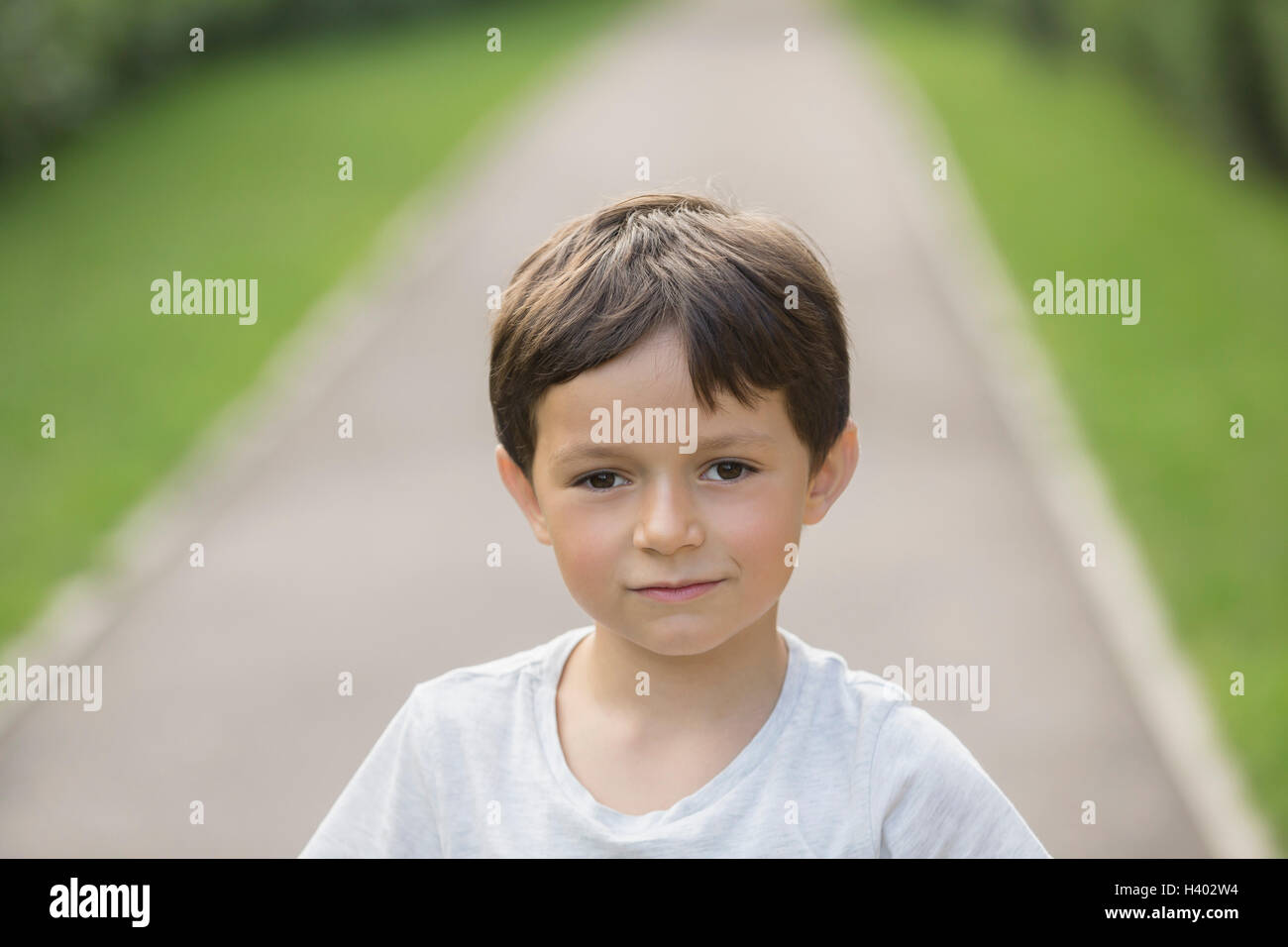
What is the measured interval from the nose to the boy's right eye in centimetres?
7

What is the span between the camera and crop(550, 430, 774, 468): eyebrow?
196 centimetres

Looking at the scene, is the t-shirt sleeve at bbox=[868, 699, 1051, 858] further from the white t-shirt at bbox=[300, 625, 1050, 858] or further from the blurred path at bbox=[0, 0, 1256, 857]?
the blurred path at bbox=[0, 0, 1256, 857]

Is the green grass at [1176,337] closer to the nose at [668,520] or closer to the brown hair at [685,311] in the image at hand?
the brown hair at [685,311]

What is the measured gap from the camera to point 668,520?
1.93 meters

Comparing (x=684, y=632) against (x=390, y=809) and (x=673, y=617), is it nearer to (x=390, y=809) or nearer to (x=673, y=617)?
(x=673, y=617)

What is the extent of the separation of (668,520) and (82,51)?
15554 millimetres

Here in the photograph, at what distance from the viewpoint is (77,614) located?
21.4 ft

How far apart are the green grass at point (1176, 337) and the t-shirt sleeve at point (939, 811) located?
121 inches

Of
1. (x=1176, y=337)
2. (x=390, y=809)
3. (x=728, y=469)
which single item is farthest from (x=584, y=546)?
(x=1176, y=337)

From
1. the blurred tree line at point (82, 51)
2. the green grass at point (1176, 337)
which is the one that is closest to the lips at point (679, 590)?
the green grass at point (1176, 337)

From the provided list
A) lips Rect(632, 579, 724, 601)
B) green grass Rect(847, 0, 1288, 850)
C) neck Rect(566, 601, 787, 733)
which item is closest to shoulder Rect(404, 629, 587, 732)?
neck Rect(566, 601, 787, 733)
